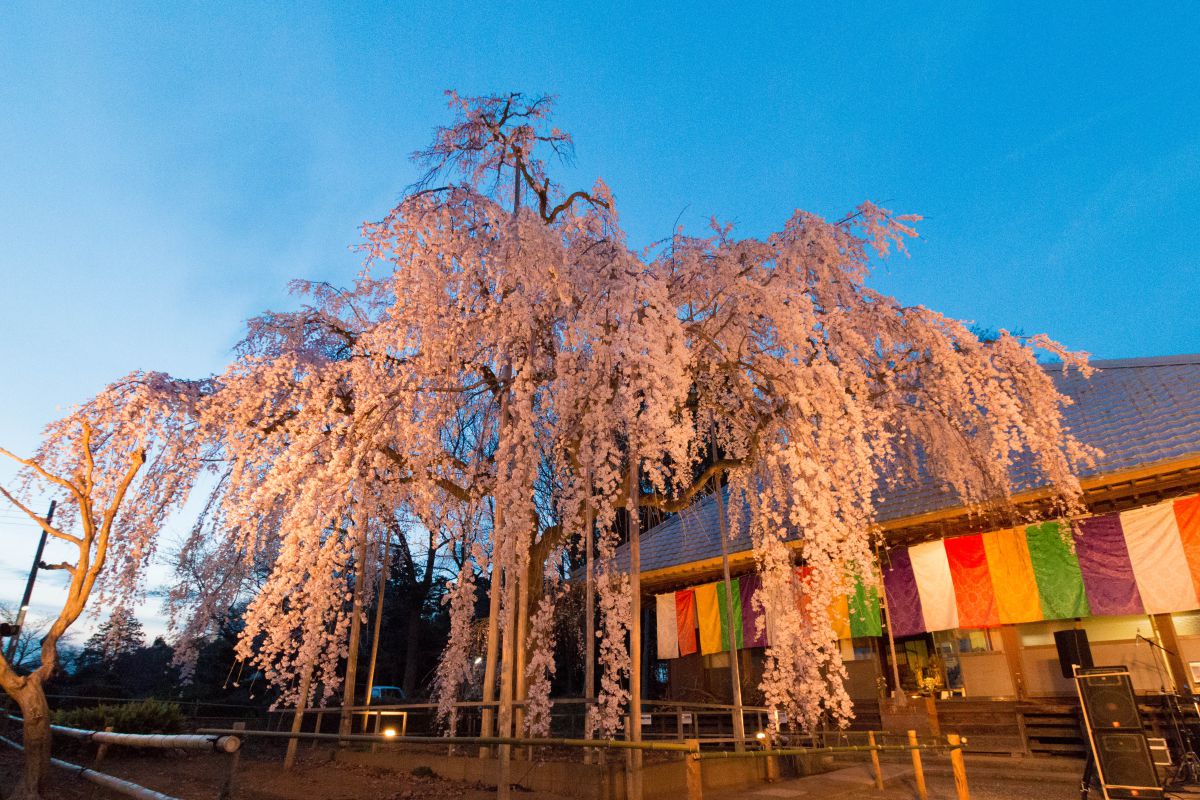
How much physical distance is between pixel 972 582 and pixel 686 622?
638 cm

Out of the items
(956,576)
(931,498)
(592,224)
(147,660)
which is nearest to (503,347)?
(592,224)

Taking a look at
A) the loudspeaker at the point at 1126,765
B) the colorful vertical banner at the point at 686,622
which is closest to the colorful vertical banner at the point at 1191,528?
the loudspeaker at the point at 1126,765

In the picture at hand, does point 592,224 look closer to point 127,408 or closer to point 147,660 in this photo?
point 127,408

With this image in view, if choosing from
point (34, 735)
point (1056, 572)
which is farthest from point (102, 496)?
point (1056, 572)

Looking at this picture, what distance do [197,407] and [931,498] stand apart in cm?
1177

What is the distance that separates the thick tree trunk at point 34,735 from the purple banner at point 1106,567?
14064 mm

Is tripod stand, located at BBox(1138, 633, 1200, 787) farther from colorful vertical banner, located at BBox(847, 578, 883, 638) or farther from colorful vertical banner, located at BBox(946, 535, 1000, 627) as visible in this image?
colorful vertical banner, located at BBox(847, 578, 883, 638)

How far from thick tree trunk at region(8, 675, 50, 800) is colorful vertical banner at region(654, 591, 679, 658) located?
11882mm

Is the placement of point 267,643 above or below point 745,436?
below

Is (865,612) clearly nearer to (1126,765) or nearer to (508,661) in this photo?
(1126,765)

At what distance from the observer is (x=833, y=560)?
25.1 feet

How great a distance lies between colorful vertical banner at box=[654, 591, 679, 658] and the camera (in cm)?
1567

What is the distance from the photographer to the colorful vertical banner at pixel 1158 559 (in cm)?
944

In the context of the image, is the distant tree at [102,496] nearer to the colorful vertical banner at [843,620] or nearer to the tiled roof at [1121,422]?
the tiled roof at [1121,422]
